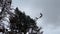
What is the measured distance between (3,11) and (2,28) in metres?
0.92

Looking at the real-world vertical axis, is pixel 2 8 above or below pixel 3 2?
below

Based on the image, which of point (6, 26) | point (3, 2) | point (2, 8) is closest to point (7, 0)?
point (3, 2)

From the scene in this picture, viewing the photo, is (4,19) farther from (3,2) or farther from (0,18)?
(3,2)

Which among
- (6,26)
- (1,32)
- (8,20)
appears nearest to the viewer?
(1,32)

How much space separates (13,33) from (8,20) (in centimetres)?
83

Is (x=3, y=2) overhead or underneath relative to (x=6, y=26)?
overhead

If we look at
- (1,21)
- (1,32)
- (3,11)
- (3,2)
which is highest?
(3,2)

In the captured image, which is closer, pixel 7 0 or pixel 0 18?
pixel 0 18

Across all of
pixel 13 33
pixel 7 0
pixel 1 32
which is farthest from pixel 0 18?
pixel 7 0

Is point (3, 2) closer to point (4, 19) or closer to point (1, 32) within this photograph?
point (4, 19)

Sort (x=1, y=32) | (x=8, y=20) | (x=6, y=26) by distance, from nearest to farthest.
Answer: (x=1, y=32), (x=6, y=26), (x=8, y=20)

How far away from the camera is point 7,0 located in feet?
29.9

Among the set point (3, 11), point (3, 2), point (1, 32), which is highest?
point (3, 2)

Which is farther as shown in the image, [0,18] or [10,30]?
[10,30]
